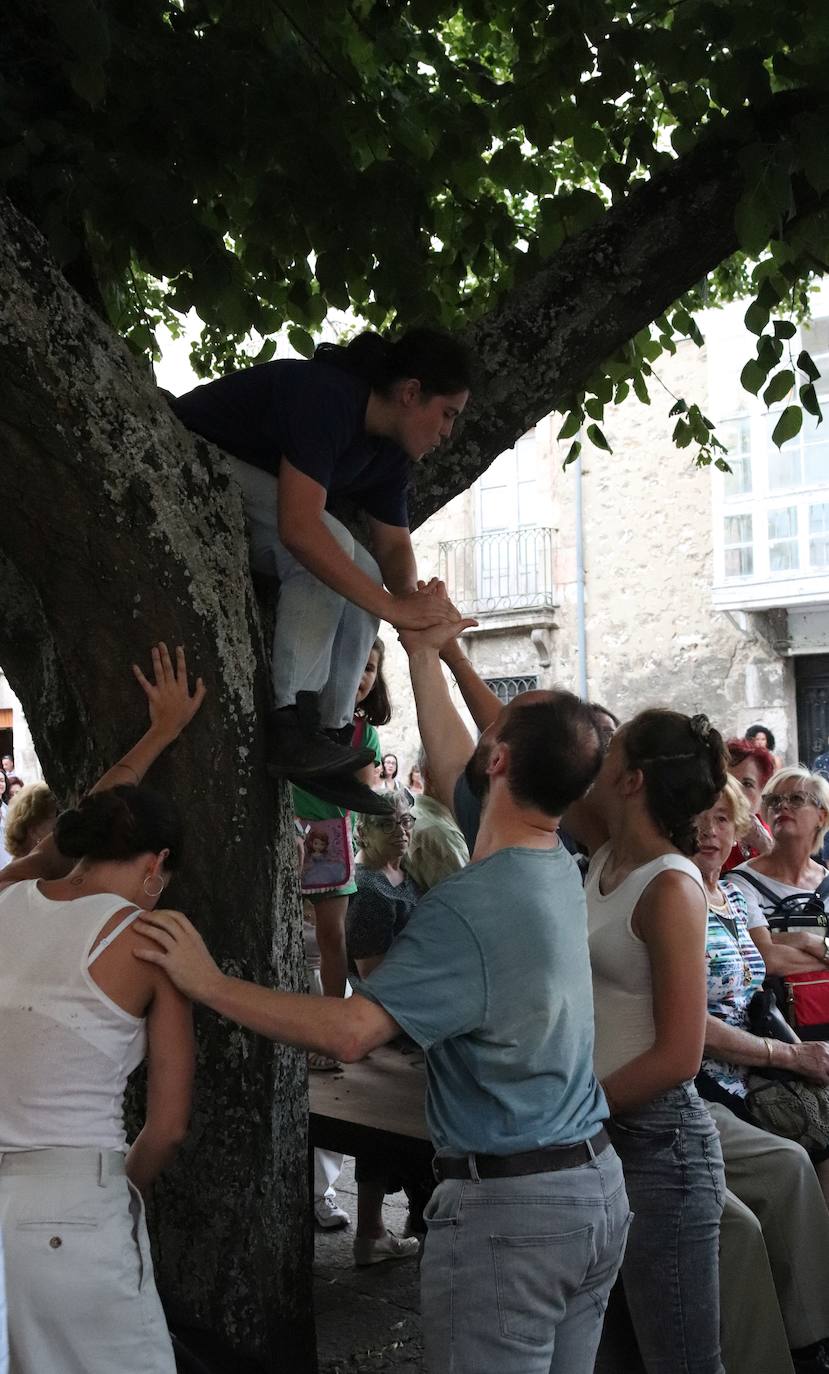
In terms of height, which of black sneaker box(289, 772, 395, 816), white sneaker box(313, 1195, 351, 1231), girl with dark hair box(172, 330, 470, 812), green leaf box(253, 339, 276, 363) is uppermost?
green leaf box(253, 339, 276, 363)

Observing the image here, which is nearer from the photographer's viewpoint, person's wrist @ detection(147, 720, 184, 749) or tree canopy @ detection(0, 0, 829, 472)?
person's wrist @ detection(147, 720, 184, 749)

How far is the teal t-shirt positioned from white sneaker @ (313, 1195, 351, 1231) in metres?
3.08

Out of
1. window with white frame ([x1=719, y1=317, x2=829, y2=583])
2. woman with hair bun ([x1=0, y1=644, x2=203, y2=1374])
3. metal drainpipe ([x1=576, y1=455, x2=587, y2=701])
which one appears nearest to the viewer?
woman with hair bun ([x1=0, y1=644, x2=203, y2=1374])

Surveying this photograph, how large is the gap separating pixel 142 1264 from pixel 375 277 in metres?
2.80

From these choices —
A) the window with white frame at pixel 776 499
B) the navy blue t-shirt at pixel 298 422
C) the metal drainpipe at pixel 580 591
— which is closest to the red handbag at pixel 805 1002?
the navy blue t-shirt at pixel 298 422

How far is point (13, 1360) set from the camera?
221cm

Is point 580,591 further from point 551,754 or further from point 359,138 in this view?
point 551,754

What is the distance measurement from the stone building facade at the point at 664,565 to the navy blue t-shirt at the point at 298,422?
14.7 metres

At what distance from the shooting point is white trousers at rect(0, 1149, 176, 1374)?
220 cm

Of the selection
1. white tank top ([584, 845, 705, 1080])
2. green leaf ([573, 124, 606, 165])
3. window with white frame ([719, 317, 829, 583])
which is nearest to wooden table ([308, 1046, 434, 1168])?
white tank top ([584, 845, 705, 1080])

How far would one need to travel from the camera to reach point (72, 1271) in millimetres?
2213

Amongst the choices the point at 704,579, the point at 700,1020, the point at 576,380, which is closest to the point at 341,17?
the point at 576,380

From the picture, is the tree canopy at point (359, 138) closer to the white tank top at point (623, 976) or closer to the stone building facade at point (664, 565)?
the white tank top at point (623, 976)

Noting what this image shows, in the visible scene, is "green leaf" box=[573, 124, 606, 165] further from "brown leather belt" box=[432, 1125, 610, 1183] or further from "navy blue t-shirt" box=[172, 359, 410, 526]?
"brown leather belt" box=[432, 1125, 610, 1183]
